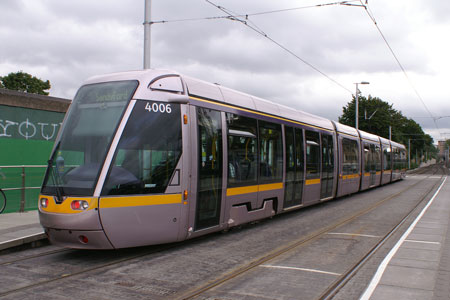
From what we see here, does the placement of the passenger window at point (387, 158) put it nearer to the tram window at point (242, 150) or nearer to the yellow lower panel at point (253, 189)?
the yellow lower panel at point (253, 189)

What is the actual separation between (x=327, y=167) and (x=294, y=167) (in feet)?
11.8

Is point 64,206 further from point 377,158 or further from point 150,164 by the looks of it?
point 377,158

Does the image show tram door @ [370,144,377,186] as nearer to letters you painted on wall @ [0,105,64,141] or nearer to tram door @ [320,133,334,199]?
tram door @ [320,133,334,199]

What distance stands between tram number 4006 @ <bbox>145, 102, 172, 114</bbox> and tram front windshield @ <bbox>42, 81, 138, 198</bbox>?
34cm

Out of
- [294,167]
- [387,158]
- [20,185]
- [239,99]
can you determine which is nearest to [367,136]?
[387,158]

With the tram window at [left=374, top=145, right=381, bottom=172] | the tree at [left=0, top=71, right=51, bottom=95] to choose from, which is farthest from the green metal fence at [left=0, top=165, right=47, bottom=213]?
the tree at [left=0, top=71, right=51, bottom=95]

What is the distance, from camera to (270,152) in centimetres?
1040

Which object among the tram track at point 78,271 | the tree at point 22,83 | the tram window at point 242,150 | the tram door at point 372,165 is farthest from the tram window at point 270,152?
the tree at point 22,83

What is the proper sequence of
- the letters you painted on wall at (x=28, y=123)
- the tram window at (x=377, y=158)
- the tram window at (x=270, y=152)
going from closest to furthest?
the tram window at (x=270, y=152) < the letters you painted on wall at (x=28, y=123) < the tram window at (x=377, y=158)

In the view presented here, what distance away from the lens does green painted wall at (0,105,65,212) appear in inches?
436

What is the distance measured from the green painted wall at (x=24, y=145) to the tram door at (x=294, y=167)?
663 cm

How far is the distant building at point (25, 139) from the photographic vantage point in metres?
11.1

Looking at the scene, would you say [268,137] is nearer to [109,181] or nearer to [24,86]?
[109,181]

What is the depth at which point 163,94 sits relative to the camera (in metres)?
7.26
